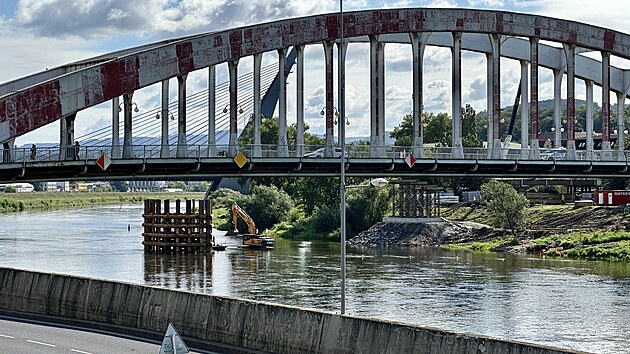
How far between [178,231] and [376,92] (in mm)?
26845

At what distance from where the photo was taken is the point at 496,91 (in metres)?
74.2

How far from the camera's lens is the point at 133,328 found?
1341 inches

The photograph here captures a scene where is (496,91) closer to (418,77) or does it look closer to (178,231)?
(418,77)

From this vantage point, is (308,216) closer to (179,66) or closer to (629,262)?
(629,262)

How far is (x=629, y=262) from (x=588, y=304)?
2617 centimetres

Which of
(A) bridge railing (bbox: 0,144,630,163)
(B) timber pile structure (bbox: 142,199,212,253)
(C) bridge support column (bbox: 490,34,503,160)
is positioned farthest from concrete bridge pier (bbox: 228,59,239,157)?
(B) timber pile structure (bbox: 142,199,212,253)

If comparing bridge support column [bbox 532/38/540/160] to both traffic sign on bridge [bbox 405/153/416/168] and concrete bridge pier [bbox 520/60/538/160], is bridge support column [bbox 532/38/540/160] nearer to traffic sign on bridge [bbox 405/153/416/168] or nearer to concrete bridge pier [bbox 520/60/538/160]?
concrete bridge pier [bbox 520/60/538/160]

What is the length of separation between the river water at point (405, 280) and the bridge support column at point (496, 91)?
26.0 ft

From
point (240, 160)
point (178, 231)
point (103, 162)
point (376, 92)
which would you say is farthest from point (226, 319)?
point (178, 231)

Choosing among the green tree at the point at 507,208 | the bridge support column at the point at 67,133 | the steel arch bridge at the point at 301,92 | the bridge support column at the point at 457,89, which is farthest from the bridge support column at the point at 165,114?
the green tree at the point at 507,208

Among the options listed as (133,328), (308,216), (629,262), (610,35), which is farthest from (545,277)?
(308,216)

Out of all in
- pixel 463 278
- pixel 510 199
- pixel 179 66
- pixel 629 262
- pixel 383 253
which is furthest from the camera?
pixel 510 199

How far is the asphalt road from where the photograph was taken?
2972cm

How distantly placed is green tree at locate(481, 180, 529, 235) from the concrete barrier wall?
59.0 m
